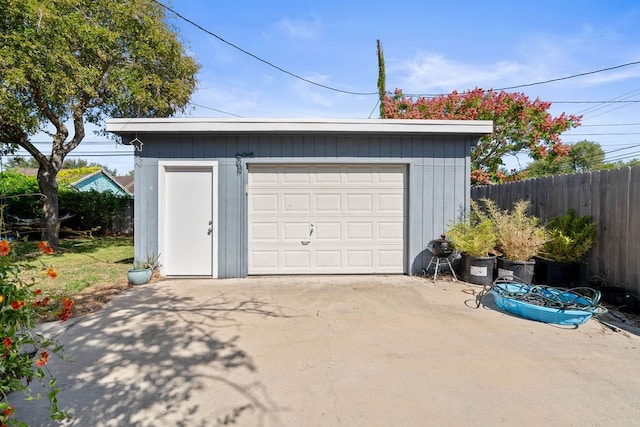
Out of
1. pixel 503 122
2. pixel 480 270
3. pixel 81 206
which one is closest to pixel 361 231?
pixel 480 270

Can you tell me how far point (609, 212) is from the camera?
450cm

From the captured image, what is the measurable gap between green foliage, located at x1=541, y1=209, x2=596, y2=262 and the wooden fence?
0.43 feet

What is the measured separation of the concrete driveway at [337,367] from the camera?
2064 millimetres

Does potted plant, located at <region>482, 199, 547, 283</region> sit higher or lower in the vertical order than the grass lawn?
higher

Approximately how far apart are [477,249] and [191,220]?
468 cm

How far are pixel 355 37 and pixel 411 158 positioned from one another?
4.82 metres

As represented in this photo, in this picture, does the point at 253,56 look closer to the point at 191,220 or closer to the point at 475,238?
the point at 191,220

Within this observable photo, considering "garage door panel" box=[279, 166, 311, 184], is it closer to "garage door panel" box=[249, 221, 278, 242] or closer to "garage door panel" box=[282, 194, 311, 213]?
"garage door panel" box=[282, 194, 311, 213]

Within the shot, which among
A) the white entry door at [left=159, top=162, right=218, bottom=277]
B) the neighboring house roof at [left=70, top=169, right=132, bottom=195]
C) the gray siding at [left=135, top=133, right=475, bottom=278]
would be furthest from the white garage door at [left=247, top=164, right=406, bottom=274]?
the neighboring house roof at [left=70, top=169, right=132, bottom=195]

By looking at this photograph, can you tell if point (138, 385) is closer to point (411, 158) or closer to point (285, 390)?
point (285, 390)

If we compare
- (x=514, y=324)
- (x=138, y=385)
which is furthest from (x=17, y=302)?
(x=514, y=324)

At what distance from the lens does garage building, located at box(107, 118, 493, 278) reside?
5578 millimetres

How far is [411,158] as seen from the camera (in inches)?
229

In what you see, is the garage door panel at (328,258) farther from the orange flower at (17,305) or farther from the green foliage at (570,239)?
the orange flower at (17,305)
